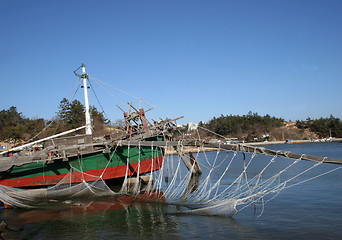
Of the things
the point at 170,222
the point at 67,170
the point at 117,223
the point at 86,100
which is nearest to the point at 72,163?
the point at 67,170

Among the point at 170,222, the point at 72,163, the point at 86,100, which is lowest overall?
the point at 170,222

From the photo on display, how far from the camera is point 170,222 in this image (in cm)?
1195

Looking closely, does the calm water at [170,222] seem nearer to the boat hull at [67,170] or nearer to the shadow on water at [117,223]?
the shadow on water at [117,223]

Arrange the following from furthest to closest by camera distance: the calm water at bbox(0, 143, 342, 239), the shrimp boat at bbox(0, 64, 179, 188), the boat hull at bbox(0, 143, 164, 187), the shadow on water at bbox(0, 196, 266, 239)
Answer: the boat hull at bbox(0, 143, 164, 187) → the shrimp boat at bbox(0, 64, 179, 188) → the shadow on water at bbox(0, 196, 266, 239) → the calm water at bbox(0, 143, 342, 239)

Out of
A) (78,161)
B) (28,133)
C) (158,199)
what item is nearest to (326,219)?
(158,199)

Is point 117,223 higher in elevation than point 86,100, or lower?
lower

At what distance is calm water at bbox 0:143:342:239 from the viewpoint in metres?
10.5

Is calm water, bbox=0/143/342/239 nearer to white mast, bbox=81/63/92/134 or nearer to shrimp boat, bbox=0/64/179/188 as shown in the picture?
shrimp boat, bbox=0/64/179/188

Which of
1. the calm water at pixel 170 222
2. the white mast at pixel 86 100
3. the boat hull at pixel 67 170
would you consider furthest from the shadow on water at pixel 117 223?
the white mast at pixel 86 100

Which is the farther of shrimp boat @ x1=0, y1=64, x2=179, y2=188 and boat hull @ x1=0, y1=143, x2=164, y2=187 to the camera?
boat hull @ x1=0, y1=143, x2=164, y2=187

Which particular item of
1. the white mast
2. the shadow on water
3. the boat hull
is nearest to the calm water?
the shadow on water

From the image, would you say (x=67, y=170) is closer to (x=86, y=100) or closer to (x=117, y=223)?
(x=86, y=100)


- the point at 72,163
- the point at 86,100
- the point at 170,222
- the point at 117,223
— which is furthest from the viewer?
the point at 86,100

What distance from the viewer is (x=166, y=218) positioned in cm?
1256
